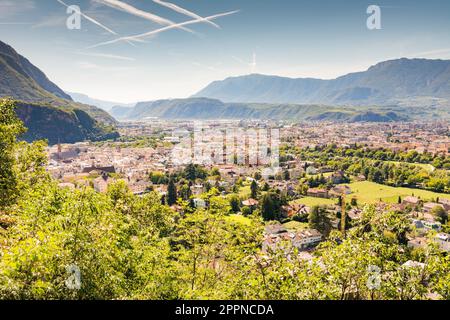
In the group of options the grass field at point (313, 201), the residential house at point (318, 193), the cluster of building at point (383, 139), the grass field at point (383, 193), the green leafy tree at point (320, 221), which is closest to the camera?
the green leafy tree at point (320, 221)

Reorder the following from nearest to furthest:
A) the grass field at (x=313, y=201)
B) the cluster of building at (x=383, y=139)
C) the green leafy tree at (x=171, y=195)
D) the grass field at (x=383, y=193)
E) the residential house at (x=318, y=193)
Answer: the green leafy tree at (x=171, y=195), the grass field at (x=313, y=201), the grass field at (x=383, y=193), the residential house at (x=318, y=193), the cluster of building at (x=383, y=139)

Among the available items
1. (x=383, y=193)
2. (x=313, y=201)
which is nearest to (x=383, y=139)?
(x=383, y=193)

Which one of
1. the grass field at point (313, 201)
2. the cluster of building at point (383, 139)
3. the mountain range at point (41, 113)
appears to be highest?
the mountain range at point (41, 113)

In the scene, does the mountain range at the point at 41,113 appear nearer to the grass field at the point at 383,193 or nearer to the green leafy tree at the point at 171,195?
the green leafy tree at the point at 171,195

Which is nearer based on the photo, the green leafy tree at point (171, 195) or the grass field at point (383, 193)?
the green leafy tree at point (171, 195)

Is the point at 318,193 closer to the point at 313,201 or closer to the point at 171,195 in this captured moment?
the point at 313,201

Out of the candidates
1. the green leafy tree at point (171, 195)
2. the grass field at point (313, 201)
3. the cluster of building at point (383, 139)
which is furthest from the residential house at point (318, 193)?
the cluster of building at point (383, 139)

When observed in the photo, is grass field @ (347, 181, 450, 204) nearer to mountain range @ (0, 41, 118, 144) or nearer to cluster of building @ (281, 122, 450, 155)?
cluster of building @ (281, 122, 450, 155)

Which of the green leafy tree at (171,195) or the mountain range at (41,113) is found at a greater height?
the mountain range at (41,113)

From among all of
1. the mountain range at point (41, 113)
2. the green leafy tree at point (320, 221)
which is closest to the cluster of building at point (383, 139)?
the green leafy tree at point (320, 221)

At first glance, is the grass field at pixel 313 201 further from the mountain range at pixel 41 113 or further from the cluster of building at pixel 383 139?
the mountain range at pixel 41 113
